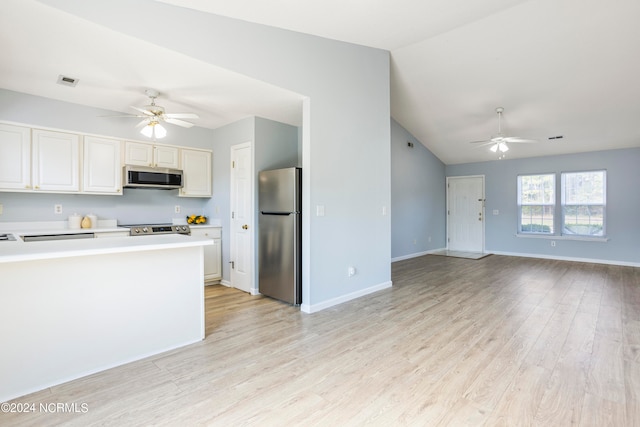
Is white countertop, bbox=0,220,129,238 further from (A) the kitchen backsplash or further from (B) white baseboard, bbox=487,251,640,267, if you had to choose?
(B) white baseboard, bbox=487,251,640,267

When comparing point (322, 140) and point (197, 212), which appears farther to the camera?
point (197, 212)

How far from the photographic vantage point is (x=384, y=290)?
4320mm

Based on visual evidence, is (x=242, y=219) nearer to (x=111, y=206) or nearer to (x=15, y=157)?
(x=111, y=206)

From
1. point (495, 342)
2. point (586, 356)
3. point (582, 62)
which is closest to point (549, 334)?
point (586, 356)

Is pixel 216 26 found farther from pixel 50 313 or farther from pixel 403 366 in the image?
pixel 403 366

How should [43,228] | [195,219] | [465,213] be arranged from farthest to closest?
[465,213] → [195,219] → [43,228]

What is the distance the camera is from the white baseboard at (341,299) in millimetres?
3463

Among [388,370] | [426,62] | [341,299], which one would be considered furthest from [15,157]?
[426,62]

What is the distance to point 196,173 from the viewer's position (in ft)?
15.4

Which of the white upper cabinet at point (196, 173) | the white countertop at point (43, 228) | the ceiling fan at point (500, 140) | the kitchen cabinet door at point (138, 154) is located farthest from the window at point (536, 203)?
the white countertop at point (43, 228)

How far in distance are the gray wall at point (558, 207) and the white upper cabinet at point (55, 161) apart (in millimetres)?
7900

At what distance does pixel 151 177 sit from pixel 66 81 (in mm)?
1375

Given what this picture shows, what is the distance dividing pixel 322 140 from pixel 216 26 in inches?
58.6

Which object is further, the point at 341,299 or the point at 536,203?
the point at 536,203
